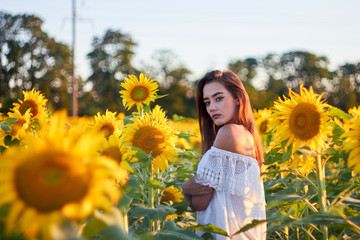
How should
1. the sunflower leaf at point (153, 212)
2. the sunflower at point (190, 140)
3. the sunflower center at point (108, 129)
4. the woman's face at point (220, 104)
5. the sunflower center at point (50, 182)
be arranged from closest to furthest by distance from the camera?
the sunflower center at point (50, 182), the sunflower leaf at point (153, 212), the sunflower center at point (108, 129), the woman's face at point (220, 104), the sunflower at point (190, 140)

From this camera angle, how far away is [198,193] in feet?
8.19

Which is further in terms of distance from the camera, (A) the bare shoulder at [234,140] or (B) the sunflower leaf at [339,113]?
(A) the bare shoulder at [234,140]

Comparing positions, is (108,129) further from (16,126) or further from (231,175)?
(231,175)

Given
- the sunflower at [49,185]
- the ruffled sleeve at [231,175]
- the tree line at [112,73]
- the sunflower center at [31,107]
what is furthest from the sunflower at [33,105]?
the tree line at [112,73]

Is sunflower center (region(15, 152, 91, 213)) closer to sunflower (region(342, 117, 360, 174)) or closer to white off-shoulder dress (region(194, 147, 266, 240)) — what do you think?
sunflower (region(342, 117, 360, 174))

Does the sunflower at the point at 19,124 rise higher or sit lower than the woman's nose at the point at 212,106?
lower

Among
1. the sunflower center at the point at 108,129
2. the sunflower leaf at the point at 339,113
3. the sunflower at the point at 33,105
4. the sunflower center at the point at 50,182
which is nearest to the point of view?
the sunflower center at the point at 50,182

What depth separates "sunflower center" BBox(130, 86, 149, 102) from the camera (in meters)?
3.08

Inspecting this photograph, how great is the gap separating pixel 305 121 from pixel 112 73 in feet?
137

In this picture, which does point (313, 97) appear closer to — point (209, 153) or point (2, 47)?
point (209, 153)

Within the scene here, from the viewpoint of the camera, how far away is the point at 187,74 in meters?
48.1

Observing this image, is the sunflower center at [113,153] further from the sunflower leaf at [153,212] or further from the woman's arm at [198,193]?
the woman's arm at [198,193]

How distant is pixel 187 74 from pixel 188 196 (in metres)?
Answer: 46.0

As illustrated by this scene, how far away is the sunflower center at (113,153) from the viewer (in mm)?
1725
